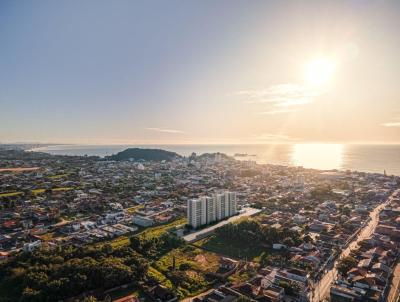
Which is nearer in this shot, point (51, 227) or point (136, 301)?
point (136, 301)

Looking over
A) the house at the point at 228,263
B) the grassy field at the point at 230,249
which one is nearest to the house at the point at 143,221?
the grassy field at the point at 230,249

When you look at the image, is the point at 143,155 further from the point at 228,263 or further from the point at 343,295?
the point at 343,295

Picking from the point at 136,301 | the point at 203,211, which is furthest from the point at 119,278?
the point at 203,211

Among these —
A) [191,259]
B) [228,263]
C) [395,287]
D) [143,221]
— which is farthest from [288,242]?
[143,221]

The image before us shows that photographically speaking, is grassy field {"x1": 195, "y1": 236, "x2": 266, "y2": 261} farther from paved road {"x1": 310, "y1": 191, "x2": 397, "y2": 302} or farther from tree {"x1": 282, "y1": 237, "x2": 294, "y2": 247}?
paved road {"x1": 310, "y1": 191, "x2": 397, "y2": 302}

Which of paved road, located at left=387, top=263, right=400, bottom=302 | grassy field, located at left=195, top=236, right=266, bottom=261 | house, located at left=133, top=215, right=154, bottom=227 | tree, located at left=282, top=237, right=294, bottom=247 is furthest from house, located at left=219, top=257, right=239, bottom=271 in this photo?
house, located at left=133, top=215, right=154, bottom=227

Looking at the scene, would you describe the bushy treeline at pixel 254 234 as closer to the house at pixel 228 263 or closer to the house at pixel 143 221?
the house at pixel 228 263

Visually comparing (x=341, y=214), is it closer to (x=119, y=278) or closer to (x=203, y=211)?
(x=203, y=211)
